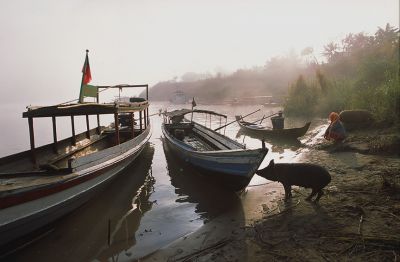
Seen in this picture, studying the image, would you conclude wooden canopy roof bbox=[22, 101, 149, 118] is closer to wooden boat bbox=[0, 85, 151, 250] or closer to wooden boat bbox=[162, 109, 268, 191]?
wooden boat bbox=[0, 85, 151, 250]

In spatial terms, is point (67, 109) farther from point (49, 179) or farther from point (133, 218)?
point (133, 218)

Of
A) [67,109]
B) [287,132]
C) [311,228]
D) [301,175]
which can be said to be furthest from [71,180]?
[287,132]

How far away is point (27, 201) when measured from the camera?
6.48 metres

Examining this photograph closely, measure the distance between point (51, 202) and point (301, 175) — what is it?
650cm

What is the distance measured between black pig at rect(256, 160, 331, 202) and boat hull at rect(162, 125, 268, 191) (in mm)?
451

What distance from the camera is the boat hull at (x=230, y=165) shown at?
28.5ft

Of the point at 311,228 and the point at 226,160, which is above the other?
the point at 226,160

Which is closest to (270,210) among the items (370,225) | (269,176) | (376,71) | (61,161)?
(269,176)

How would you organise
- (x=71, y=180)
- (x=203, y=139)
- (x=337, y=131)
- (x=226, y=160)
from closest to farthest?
(x=71, y=180) < (x=226, y=160) < (x=337, y=131) < (x=203, y=139)

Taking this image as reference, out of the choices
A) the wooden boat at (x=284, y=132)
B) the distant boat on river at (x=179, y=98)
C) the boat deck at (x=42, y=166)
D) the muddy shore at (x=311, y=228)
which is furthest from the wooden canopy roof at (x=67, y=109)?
the distant boat on river at (x=179, y=98)

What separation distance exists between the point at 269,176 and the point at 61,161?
7533 mm

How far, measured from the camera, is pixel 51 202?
283 inches

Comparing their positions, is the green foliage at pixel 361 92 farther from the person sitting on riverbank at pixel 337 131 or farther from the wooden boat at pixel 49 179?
the wooden boat at pixel 49 179

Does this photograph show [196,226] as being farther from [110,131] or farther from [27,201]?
[110,131]
